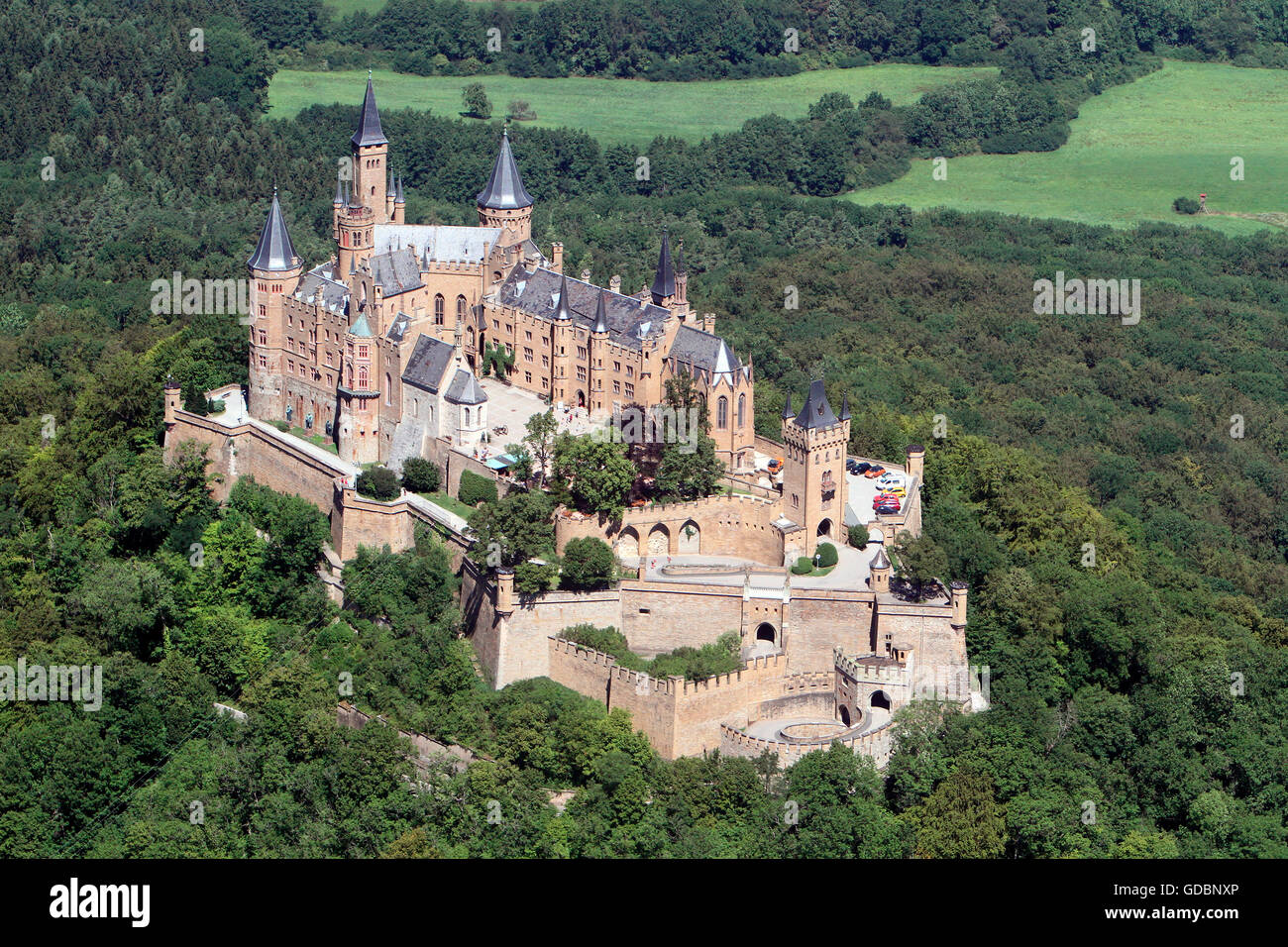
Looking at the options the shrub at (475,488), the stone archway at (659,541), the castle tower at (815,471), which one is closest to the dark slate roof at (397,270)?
the shrub at (475,488)

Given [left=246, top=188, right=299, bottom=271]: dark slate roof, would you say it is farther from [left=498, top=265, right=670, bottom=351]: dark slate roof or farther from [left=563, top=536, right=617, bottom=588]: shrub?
[left=563, top=536, right=617, bottom=588]: shrub

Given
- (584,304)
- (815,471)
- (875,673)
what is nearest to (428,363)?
(584,304)

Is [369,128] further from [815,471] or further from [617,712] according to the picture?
[617,712]

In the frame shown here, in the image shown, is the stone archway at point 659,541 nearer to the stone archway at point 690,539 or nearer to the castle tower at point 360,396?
the stone archway at point 690,539

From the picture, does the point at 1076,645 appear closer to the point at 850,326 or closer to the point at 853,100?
the point at 850,326

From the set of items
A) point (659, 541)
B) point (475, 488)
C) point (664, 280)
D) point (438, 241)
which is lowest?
point (659, 541)

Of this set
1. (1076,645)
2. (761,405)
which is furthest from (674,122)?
(1076,645)

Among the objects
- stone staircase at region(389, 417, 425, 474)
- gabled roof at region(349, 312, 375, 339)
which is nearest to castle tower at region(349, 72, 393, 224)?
gabled roof at region(349, 312, 375, 339)
